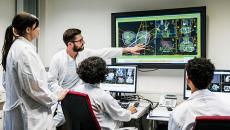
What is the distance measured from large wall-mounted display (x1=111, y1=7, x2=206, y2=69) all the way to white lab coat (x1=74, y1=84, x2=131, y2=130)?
4.19 ft

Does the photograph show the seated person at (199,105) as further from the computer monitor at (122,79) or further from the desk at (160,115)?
the computer monitor at (122,79)

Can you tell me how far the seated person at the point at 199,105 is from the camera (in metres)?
1.52

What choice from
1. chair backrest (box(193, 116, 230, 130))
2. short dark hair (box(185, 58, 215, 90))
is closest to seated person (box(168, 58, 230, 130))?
short dark hair (box(185, 58, 215, 90))

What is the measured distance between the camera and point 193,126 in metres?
1.47

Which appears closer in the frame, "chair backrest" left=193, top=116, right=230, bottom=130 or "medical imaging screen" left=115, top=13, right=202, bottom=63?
"chair backrest" left=193, top=116, right=230, bottom=130

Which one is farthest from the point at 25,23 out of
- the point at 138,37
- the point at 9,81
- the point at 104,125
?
the point at 138,37

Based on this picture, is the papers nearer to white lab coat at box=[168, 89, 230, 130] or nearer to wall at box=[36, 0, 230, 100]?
wall at box=[36, 0, 230, 100]

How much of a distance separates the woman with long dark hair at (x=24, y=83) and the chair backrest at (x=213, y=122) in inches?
38.5

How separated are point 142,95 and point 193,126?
1.83 m

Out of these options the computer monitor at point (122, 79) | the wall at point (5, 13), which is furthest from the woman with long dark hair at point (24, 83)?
the wall at point (5, 13)

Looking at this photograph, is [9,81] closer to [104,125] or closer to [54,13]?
[104,125]

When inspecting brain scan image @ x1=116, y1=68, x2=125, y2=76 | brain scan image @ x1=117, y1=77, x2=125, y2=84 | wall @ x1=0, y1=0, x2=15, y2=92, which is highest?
wall @ x1=0, y1=0, x2=15, y2=92

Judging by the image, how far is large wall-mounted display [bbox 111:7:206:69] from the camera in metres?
2.96

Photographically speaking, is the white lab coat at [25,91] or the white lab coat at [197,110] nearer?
the white lab coat at [197,110]
